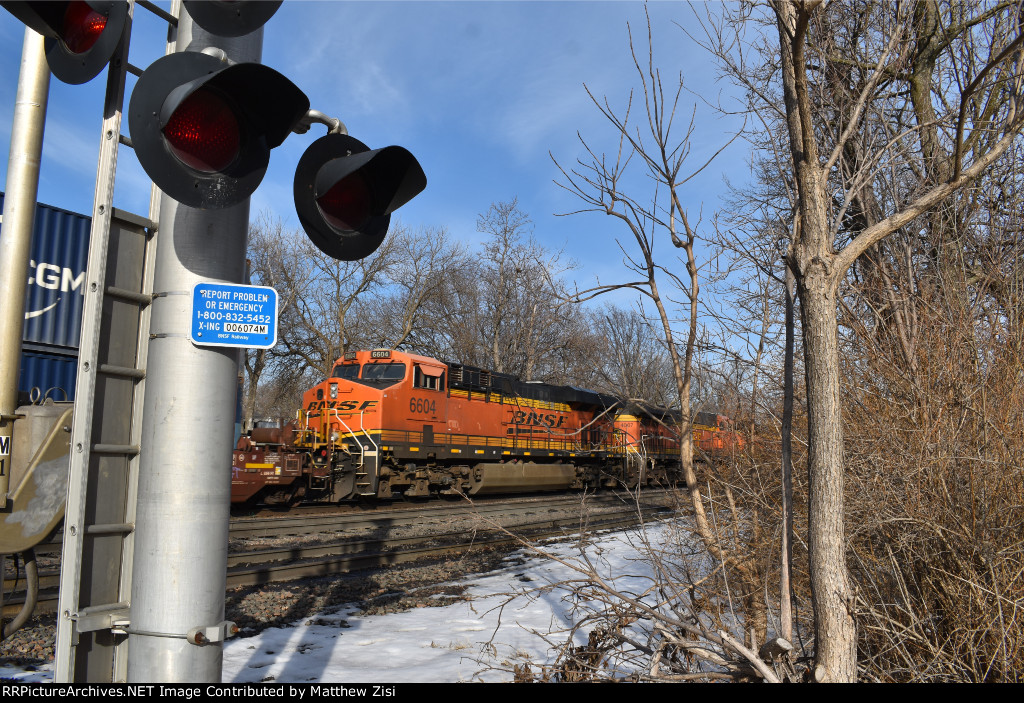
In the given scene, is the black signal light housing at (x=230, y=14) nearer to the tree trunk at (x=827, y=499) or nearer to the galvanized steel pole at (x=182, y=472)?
the galvanized steel pole at (x=182, y=472)

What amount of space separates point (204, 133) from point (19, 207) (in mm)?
2225

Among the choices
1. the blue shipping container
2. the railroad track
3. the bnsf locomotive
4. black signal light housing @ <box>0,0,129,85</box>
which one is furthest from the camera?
the bnsf locomotive

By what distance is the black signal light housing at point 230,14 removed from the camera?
212 cm

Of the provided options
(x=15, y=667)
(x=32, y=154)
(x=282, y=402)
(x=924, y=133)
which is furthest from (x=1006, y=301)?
(x=282, y=402)

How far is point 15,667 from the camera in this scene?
187 inches

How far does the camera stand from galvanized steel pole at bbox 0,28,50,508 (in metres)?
3.57

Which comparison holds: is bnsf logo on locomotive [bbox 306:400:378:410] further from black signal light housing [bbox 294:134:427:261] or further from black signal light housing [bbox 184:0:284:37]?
black signal light housing [bbox 184:0:284:37]

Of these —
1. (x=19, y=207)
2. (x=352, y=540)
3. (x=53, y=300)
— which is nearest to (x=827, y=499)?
(x=19, y=207)

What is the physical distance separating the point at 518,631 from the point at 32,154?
5037 mm

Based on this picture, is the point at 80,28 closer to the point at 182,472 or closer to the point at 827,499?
the point at 182,472

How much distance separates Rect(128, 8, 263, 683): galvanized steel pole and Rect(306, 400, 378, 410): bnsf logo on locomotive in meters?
14.3

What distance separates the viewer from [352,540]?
1124 cm

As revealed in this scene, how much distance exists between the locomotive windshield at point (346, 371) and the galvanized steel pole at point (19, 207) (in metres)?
13.7

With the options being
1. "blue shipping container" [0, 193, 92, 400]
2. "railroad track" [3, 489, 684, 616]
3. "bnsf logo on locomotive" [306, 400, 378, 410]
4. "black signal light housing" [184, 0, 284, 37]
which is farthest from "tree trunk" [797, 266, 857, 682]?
"blue shipping container" [0, 193, 92, 400]
